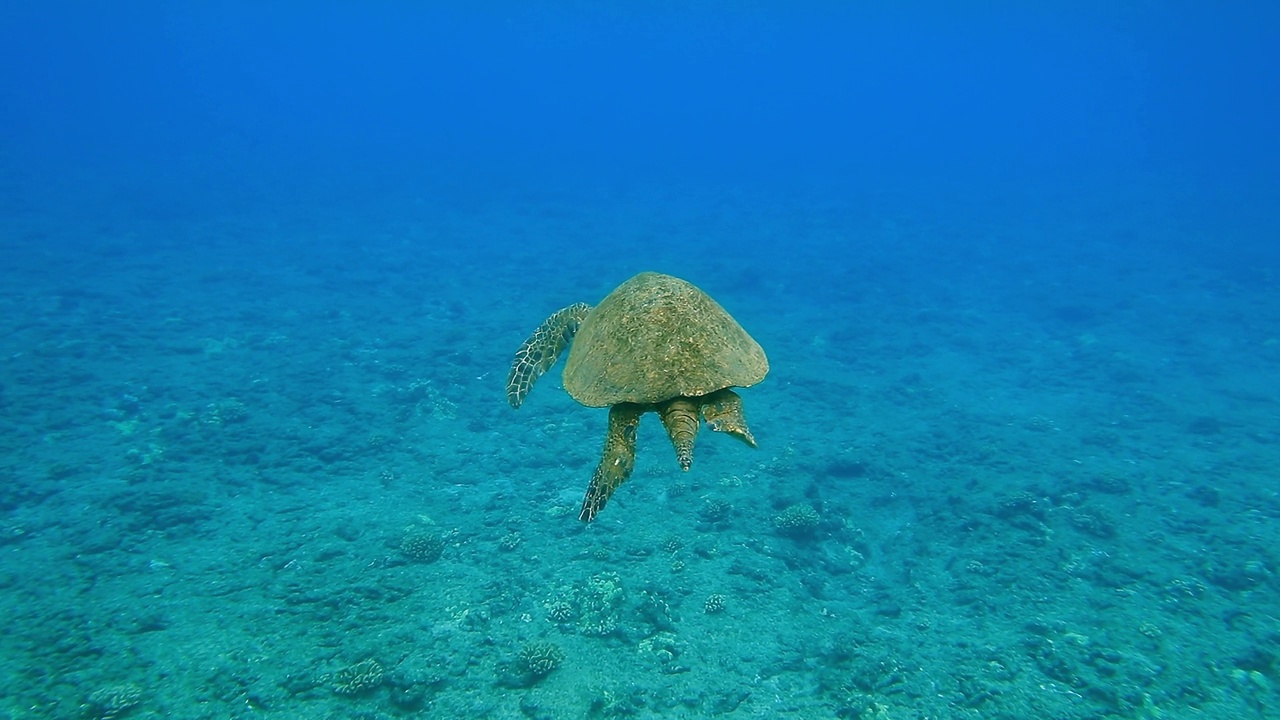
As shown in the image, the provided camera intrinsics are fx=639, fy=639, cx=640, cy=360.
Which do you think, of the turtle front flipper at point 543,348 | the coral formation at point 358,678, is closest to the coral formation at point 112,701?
the coral formation at point 358,678

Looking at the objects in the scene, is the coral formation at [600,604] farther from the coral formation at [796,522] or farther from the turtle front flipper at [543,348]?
the turtle front flipper at [543,348]

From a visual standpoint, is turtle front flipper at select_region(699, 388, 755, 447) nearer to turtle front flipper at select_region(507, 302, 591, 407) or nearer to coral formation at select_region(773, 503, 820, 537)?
turtle front flipper at select_region(507, 302, 591, 407)

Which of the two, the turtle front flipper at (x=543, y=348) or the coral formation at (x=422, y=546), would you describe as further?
the coral formation at (x=422, y=546)

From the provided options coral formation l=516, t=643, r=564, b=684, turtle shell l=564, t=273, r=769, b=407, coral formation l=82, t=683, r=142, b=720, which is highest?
turtle shell l=564, t=273, r=769, b=407

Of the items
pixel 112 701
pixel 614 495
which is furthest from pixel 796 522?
pixel 112 701

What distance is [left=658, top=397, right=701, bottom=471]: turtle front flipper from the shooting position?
481 cm

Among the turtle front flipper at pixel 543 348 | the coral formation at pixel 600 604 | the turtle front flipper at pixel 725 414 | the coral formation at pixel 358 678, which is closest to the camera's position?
the turtle front flipper at pixel 725 414

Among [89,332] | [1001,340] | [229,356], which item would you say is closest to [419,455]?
[229,356]

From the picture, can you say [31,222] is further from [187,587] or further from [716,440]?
[716,440]

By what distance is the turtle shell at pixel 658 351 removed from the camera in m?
5.18

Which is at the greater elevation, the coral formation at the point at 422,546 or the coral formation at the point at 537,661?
the coral formation at the point at 422,546

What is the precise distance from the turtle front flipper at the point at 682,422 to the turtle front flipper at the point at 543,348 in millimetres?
2009

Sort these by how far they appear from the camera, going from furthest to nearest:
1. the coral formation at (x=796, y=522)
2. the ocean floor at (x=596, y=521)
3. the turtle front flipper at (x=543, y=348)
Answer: the coral formation at (x=796, y=522) → the ocean floor at (x=596, y=521) → the turtle front flipper at (x=543, y=348)

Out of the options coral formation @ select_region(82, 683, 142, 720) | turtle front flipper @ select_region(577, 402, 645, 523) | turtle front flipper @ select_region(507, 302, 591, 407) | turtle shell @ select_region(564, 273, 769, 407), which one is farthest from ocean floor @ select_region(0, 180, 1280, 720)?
turtle shell @ select_region(564, 273, 769, 407)
